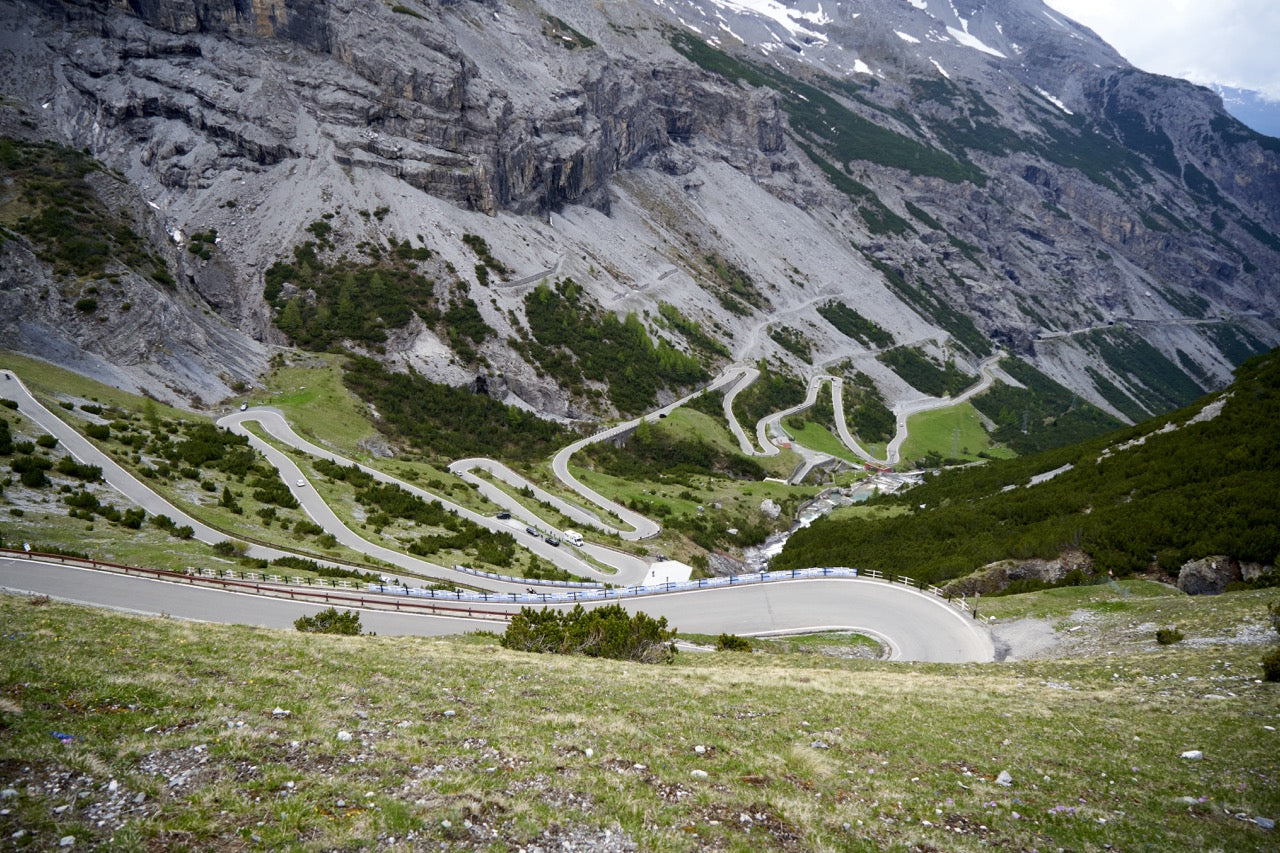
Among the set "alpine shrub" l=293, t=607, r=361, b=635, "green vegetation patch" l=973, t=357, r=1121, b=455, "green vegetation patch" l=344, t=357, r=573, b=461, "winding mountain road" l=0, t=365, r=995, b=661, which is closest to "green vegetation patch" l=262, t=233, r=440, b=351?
"green vegetation patch" l=344, t=357, r=573, b=461

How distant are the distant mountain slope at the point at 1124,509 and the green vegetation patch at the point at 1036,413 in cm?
8652

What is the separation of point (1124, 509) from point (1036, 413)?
449 ft

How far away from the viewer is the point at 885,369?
15162 cm

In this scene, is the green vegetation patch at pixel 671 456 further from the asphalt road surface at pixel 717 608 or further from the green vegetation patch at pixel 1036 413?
the green vegetation patch at pixel 1036 413

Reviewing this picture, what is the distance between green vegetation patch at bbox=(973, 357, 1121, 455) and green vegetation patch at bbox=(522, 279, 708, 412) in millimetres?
69839

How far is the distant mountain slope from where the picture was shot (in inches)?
1267

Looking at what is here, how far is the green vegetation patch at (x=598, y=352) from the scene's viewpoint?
10044 cm

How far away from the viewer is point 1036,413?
158m

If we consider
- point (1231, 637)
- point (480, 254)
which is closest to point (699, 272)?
point (480, 254)

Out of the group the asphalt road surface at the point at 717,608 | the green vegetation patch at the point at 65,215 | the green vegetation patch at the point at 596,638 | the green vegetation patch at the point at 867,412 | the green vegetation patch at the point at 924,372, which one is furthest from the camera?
the green vegetation patch at the point at 924,372

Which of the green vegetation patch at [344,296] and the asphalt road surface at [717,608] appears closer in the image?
the asphalt road surface at [717,608]

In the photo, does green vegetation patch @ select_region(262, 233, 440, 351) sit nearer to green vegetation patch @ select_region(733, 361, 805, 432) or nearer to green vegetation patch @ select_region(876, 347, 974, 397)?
green vegetation patch @ select_region(733, 361, 805, 432)

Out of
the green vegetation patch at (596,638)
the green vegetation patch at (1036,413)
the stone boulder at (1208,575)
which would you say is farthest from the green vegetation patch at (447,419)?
the green vegetation patch at (1036,413)

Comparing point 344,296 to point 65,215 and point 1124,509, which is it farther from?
point 1124,509
